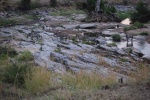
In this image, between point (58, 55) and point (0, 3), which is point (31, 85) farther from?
point (58, 55)

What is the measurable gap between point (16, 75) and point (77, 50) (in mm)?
10541

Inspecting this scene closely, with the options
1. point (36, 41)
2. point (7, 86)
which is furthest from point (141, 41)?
point (7, 86)

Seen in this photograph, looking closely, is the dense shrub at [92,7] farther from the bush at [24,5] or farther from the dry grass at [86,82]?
the dry grass at [86,82]

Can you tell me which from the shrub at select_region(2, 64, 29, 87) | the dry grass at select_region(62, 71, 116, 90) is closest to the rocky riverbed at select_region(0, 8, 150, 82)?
the dry grass at select_region(62, 71, 116, 90)

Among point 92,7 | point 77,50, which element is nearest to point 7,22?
point 92,7

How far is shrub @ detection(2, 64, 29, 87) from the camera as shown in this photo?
9.14 m

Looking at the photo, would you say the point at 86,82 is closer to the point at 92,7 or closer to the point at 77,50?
the point at 77,50

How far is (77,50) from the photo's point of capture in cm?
1912

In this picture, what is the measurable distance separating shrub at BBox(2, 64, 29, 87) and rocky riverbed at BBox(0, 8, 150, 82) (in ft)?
9.01

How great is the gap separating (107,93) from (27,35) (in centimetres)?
1909

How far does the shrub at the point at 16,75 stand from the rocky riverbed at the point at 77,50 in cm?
275

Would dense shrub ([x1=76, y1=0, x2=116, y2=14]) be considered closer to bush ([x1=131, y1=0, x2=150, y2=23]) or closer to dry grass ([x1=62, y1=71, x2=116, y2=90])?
bush ([x1=131, y1=0, x2=150, y2=23])

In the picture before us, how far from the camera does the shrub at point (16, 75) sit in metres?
9.14

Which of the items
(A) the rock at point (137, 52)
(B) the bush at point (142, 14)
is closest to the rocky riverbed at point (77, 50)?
(A) the rock at point (137, 52)
